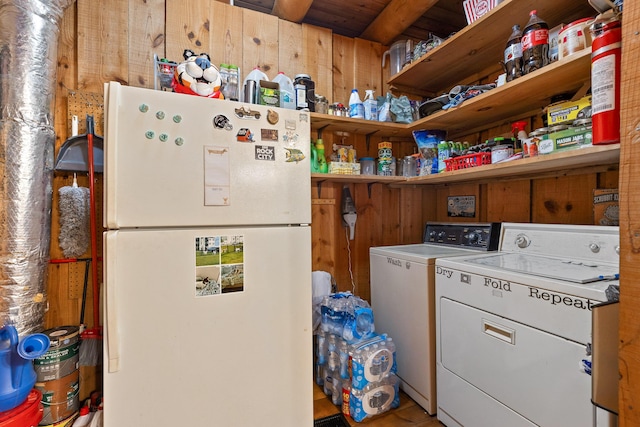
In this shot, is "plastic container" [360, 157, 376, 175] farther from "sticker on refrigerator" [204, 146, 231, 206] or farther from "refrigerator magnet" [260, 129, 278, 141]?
"sticker on refrigerator" [204, 146, 231, 206]

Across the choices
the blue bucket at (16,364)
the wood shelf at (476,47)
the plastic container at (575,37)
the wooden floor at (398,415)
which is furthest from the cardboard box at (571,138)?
the blue bucket at (16,364)

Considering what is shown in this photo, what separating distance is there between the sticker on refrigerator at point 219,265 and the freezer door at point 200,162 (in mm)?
77

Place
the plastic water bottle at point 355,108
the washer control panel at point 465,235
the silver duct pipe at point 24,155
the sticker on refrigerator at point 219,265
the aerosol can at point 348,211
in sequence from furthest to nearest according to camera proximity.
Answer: the aerosol can at point 348,211 < the plastic water bottle at point 355,108 < the washer control panel at point 465,235 < the silver duct pipe at point 24,155 < the sticker on refrigerator at point 219,265

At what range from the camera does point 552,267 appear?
4.05 feet

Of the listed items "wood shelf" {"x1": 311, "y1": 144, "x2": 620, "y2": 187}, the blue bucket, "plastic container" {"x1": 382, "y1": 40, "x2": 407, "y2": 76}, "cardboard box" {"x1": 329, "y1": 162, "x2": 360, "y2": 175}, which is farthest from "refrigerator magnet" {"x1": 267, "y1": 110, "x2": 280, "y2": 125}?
"plastic container" {"x1": 382, "y1": 40, "x2": 407, "y2": 76}

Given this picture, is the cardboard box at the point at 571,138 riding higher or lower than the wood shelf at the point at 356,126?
lower

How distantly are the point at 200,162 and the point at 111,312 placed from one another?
0.63 meters

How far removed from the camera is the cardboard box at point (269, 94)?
5.32 feet

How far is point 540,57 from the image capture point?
1.30 metres

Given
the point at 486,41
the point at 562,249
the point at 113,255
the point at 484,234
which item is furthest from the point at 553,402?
the point at 486,41

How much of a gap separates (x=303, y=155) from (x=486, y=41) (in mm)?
1313

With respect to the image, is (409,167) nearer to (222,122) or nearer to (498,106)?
(498,106)

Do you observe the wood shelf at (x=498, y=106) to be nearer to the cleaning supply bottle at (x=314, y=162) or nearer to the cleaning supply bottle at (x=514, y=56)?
the cleaning supply bottle at (x=514, y=56)

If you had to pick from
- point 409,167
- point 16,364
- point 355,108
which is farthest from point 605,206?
point 16,364
